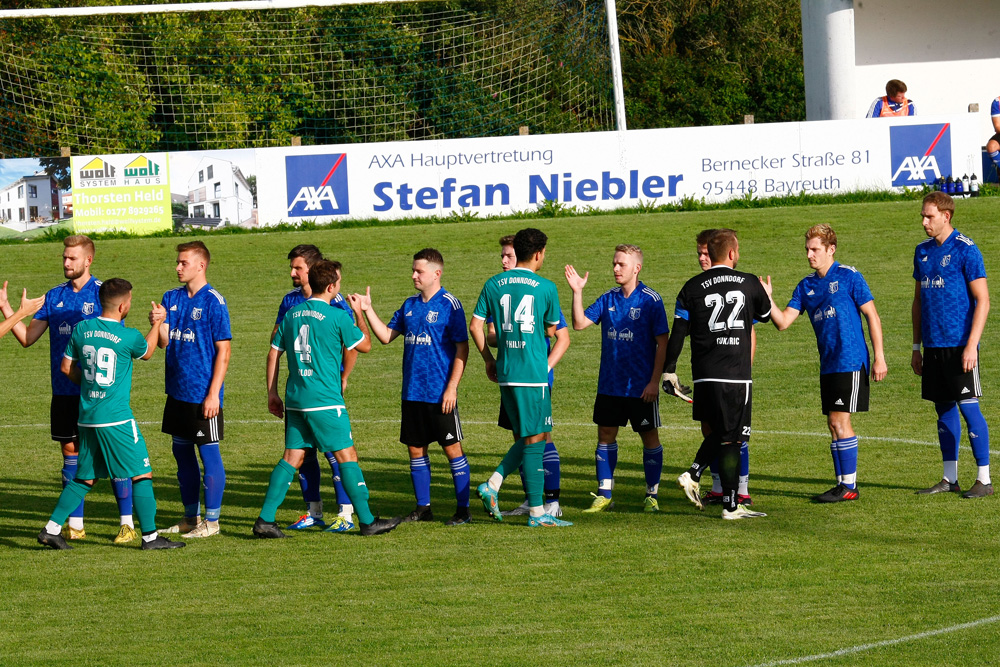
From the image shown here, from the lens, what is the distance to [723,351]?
8.04 m

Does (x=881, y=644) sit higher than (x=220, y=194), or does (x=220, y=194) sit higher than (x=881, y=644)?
(x=220, y=194)

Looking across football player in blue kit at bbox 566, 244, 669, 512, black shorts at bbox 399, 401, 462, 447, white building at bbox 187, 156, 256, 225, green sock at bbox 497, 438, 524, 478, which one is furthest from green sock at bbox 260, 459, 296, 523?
white building at bbox 187, 156, 256, 225

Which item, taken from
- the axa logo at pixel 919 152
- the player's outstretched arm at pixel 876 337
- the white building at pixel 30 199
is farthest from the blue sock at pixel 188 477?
the axa logo at pixel 919 152

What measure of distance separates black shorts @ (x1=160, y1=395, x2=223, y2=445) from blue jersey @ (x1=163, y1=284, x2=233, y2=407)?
0.06 meters

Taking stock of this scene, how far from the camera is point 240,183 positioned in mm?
21641

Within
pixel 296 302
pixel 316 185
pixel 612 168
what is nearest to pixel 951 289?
pixel 296 302

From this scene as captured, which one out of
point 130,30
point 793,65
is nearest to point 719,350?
point 130,30

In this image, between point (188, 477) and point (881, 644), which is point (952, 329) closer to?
point (881, 644)

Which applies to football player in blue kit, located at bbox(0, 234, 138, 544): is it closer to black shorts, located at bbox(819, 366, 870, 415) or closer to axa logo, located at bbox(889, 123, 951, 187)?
black shorts, located at bbox(819, 366, 870, 415)

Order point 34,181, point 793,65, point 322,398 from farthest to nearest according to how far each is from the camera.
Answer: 1. point 793,65
2. point 34,181
3. point 322,398

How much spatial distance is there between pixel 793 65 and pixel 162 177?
24.7 meters

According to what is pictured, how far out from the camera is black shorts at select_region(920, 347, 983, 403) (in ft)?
28.5

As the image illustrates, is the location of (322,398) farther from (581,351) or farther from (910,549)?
(581,351)

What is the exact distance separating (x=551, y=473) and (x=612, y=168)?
14.2m
